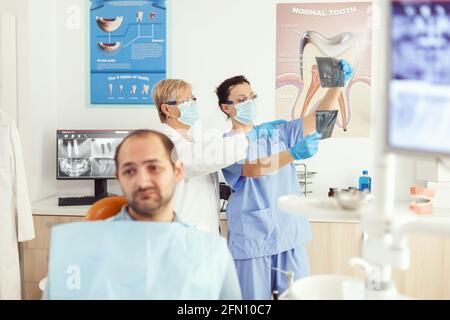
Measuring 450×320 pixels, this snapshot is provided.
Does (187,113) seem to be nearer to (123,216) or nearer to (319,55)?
(123,216)

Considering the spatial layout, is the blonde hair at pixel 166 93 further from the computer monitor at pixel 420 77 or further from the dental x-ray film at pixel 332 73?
the computer monitor at pixel 420 77

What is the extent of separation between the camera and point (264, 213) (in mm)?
2381

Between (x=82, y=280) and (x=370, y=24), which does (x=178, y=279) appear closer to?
(x=82, y=280)

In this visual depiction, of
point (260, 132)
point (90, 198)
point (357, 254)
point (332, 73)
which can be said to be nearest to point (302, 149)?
point (260, 132)

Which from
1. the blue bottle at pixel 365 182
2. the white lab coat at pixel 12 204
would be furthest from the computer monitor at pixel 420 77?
the white lab coat at pixel 12 204

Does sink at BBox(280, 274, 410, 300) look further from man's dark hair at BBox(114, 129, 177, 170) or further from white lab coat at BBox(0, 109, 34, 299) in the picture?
white lab coat at BBox(0, 109, 34, 299)

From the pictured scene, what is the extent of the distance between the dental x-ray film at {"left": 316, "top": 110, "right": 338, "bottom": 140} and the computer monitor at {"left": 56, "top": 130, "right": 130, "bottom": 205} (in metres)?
1.26

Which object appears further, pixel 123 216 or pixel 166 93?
pixel 166 93

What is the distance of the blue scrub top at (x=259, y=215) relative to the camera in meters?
2.37

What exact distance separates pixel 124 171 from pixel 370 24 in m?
2.33

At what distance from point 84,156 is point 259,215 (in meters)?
1.38

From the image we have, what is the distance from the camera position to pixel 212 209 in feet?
7.02

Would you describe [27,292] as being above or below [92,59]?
below
